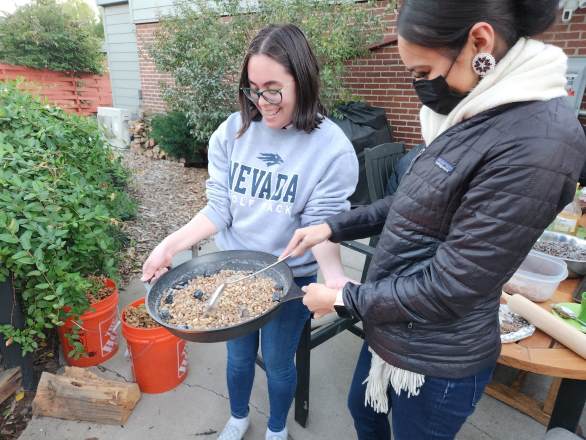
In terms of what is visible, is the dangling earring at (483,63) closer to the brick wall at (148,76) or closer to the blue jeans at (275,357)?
the blue jeans at (275,357)

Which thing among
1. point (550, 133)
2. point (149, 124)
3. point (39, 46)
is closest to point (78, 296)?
point (550, 133)

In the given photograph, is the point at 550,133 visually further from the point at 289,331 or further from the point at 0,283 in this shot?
the point at 0,283

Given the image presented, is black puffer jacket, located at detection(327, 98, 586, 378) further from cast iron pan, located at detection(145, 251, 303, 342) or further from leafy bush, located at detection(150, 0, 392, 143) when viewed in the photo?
leafy bush, located at detection(150, 0, 392, 143)

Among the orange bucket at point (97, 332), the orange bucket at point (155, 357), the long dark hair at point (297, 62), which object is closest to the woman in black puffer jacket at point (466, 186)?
the long dark hair at point (297, 62)

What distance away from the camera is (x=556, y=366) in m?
1.25

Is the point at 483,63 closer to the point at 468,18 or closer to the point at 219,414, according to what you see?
the point at 468,18

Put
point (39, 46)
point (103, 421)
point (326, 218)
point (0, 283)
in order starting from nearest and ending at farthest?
point (326, 218)
point (0, 283)
point (103, 421)
point (39, 46)

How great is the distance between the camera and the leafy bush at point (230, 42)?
482 centimetres

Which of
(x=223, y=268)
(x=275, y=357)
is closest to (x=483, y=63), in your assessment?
(x=223, y=268)

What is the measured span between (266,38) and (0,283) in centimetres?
175

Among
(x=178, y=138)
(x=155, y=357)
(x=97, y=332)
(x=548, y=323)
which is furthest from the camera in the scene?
(x=178, y=138)

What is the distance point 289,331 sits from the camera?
1.64m

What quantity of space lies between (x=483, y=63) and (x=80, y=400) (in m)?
2.33

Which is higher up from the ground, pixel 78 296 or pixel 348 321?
pixel 78 296
